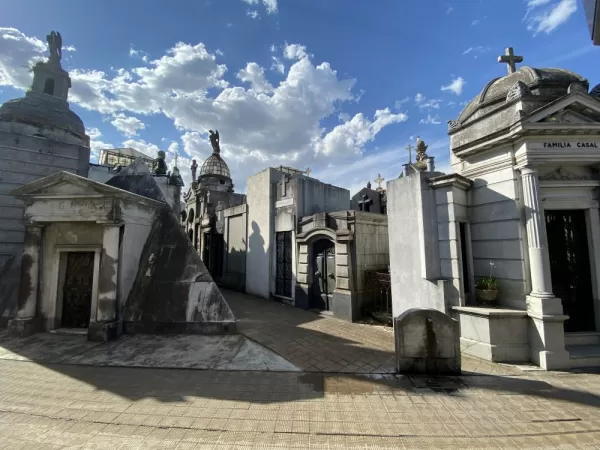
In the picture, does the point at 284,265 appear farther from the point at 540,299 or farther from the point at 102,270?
the point at 540,299

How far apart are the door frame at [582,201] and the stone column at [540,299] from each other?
1.75 ft

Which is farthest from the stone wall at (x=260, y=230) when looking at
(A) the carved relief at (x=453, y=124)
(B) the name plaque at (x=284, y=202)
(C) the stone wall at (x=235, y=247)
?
(A) the carved relief at (x=453, y=124)

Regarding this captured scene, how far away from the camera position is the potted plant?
250 inches

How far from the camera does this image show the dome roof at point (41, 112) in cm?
1281

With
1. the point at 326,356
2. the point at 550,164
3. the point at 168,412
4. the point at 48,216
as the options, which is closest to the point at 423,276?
the point at 326,356

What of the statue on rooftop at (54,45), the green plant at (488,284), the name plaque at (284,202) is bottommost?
the green plant at (488,284)

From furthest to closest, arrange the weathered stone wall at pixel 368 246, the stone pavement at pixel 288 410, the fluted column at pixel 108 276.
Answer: the weathered stone wall at pixel 368 246 → the fluted column at pixel 108 276 → the stone pavement at pixel 288 410

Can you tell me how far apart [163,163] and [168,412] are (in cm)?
1273

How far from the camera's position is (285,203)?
1215cm

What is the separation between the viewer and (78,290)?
7926 mm

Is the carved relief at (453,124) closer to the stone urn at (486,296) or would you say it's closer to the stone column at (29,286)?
the stone urn at (486,296)

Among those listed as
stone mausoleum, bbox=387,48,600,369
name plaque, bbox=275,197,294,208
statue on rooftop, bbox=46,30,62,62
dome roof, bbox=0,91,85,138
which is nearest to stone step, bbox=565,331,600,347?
stone mausoleum, bbox=387,48,600,369

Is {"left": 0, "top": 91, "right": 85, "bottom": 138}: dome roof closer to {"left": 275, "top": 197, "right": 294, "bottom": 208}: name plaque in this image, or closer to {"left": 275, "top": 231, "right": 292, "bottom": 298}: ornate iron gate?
{"left": 275, "top": 197, "right": 294, "bottom": 208}: name plaque

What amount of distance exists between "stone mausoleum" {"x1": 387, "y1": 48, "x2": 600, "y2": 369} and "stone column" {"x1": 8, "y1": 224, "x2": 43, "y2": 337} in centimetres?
1035
